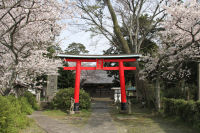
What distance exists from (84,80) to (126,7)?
1360 centimetres

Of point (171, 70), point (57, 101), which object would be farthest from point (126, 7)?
point (57, 101)

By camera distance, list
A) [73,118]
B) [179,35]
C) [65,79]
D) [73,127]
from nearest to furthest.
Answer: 1. [73,127]
2. [179,35]
3. [73,118]
4. [65,79]

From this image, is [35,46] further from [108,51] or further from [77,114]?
[108,51]

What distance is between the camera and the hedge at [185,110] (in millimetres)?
7164

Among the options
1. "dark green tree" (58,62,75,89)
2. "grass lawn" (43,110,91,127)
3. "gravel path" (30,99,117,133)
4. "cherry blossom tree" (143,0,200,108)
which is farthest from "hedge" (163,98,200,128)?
"dark green tree" (58,62,75,89)

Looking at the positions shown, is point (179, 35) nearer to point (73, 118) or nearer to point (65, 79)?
point (73, 118)

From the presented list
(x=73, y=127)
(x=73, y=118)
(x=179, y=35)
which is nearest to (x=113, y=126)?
(x=73, y=127)

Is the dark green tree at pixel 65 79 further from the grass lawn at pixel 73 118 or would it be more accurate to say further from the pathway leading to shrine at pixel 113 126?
the pathway leading to shrine at pixel 113 126

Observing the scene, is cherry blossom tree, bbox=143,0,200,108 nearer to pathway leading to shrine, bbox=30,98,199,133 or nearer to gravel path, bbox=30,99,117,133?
pathway leading to shrine, bbox=30,98,199,133

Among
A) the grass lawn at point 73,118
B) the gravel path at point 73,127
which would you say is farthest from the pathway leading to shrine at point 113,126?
the grass lawn at point 73,118

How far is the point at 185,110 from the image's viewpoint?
332 inches

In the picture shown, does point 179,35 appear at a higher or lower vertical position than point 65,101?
higher

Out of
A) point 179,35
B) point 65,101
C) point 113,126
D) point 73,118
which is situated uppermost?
point 179,35

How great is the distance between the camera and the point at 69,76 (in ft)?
81.7
